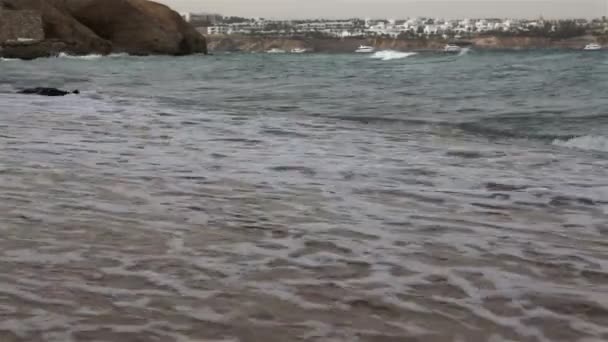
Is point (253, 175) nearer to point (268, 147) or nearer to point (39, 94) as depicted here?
point (268, 147)

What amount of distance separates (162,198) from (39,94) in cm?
1171

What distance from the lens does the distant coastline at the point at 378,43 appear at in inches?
3361

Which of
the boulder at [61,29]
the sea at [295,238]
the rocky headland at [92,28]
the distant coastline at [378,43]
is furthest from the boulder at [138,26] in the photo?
the sea at [295,238]

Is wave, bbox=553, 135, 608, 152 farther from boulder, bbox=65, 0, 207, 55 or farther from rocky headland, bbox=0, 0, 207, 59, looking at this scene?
boulder, bbox=65, 0, 207, 55

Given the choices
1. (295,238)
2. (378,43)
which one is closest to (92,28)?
(378,43)

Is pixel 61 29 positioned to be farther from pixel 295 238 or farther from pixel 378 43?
pixel 295 238

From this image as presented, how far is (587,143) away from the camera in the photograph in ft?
30.0

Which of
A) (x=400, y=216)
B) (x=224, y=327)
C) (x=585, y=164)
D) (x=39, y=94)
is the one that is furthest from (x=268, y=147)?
(x=39, y=94)

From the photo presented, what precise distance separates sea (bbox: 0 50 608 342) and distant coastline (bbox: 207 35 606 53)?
257ft

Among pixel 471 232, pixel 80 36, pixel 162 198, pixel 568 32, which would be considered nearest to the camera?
pixel 471 232

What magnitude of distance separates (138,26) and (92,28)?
6944mm

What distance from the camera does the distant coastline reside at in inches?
3361

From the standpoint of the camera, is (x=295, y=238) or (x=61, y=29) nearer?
(x=295, y=238)

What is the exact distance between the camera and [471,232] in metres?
4.02
